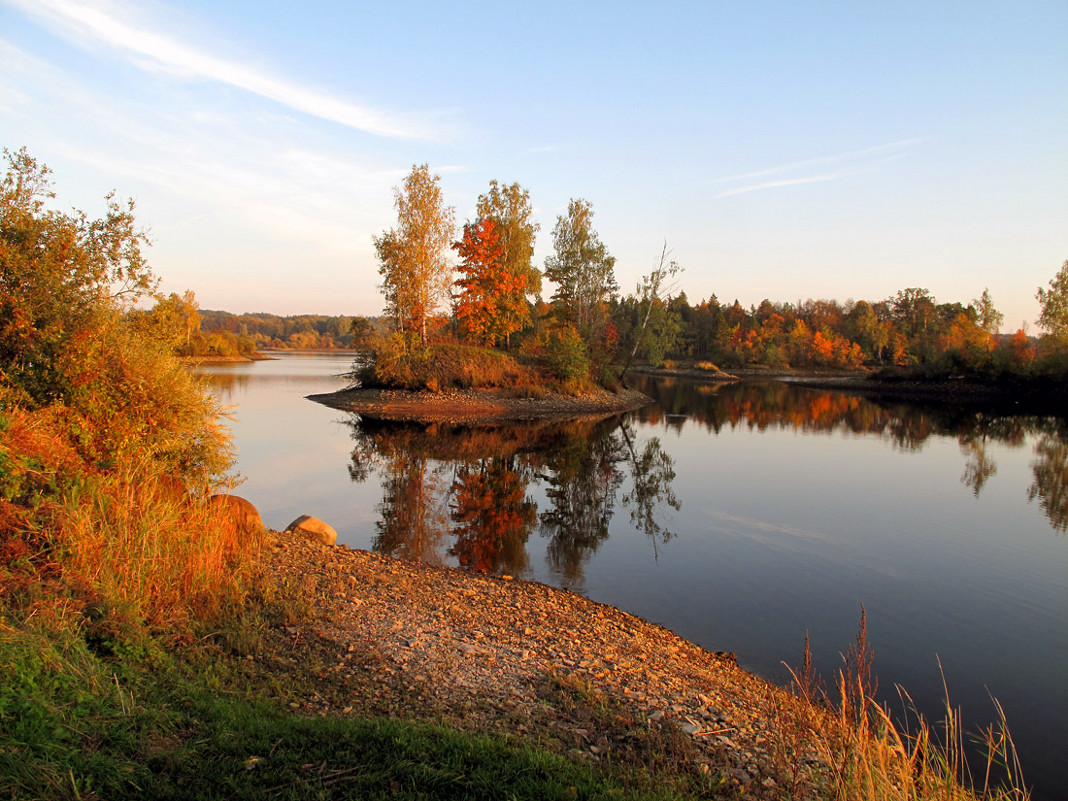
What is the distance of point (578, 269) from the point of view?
1880 inches

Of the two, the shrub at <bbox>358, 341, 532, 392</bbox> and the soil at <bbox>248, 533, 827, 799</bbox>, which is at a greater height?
the shrub at <bbox>358, 341, 532, 392</bbox>

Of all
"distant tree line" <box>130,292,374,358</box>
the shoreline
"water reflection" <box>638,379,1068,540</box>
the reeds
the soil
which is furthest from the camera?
"distant tree line" <box>130,292,374,358</box>

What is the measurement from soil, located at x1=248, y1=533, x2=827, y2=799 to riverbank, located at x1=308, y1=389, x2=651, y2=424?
2448cm

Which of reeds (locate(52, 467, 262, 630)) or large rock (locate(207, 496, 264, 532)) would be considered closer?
reeds (locate(52, 467, 262, 630))

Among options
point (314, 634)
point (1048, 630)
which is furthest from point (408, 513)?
point (1048, 630)

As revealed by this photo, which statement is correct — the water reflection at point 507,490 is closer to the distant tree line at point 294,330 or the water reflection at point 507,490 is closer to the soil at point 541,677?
the soil at point 541,677

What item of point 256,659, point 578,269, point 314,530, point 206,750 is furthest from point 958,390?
point 206,750

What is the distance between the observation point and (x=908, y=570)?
432 inches

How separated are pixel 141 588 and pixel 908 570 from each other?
11.8 metres

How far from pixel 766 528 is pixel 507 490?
684cm

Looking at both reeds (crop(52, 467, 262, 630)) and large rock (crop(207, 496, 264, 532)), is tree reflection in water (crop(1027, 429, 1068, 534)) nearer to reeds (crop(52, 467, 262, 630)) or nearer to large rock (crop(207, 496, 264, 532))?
large rock (crop(207, 496, 264, 532))

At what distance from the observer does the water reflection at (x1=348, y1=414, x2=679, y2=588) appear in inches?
460

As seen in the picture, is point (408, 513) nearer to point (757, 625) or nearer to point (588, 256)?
point (757, 625)

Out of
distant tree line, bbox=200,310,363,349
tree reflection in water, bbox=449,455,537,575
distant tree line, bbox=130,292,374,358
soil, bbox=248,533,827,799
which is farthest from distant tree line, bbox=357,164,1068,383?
distant tree line, bbox=200,310,363,349
